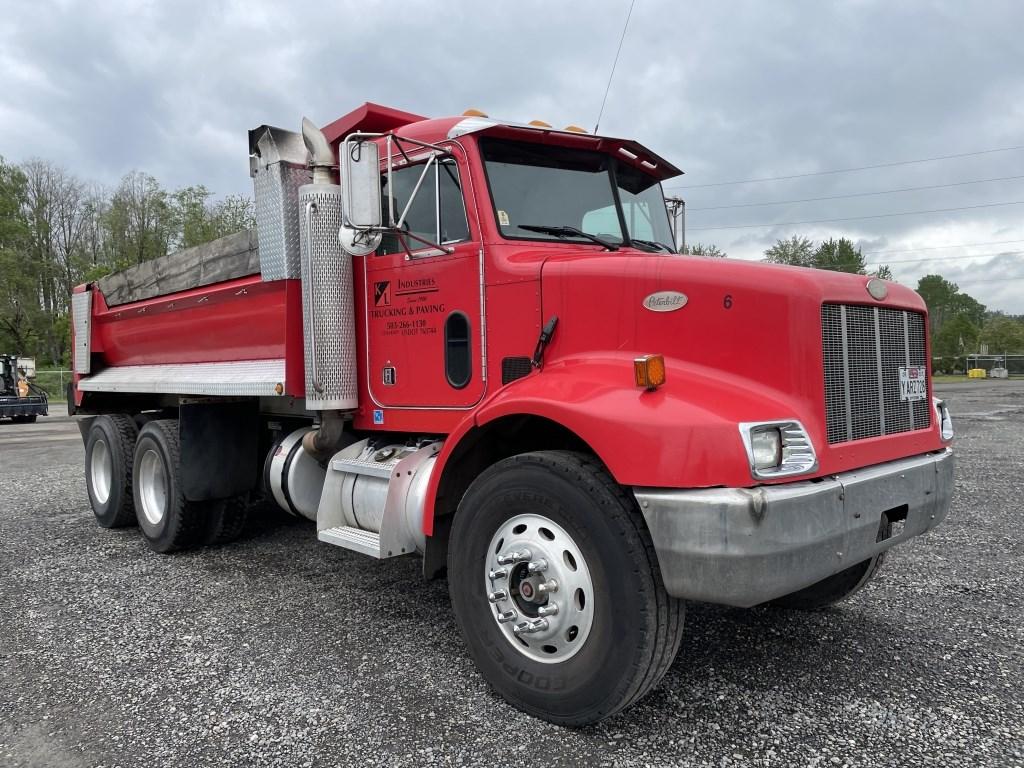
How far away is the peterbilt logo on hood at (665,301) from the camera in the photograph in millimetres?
→ 3094

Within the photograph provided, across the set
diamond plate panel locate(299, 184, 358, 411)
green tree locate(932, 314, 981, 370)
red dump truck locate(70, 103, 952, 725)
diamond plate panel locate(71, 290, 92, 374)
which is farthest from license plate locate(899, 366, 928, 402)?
green tree locate(932, 314, 981, 370)

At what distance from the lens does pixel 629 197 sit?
4246 millimetres

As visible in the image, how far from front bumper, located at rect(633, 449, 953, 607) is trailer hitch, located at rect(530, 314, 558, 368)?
0.96 m

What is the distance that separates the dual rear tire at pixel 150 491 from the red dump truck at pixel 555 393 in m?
0.34

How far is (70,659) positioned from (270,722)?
1.47 m

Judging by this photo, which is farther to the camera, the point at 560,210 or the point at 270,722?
the point at 560,210

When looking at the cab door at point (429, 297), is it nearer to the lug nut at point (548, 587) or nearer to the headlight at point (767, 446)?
the lug nut at point (548, 587)

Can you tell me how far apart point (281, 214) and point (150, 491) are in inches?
125

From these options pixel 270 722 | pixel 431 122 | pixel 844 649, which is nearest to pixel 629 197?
pixel 431 122

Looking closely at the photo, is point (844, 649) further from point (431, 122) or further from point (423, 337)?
point (431, 122)

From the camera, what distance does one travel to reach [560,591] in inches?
119

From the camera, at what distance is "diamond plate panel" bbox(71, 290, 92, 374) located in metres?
7.48

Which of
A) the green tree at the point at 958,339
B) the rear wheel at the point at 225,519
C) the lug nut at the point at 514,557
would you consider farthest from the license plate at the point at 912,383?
the green tree at the point at 958,339

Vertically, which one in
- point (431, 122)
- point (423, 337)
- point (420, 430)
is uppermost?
point (431, 122)
